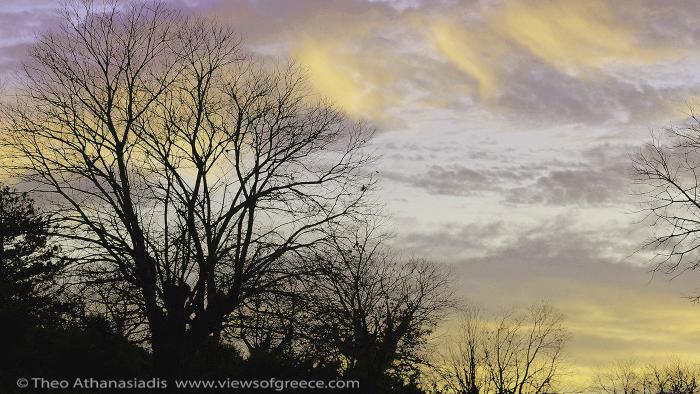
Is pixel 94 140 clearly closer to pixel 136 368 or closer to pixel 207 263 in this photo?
pixel 207 263

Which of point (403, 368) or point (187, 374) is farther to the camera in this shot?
point (403, 368)

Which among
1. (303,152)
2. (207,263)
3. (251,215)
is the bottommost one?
(207,263)

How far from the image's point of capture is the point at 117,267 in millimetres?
25578

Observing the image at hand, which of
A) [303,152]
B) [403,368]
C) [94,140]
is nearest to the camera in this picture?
[94,140]

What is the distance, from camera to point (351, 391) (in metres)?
27.8

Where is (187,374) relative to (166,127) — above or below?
below

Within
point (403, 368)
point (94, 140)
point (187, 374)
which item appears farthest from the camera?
point (403, 368)

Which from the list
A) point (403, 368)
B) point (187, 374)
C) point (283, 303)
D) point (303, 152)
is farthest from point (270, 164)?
point (403, 368)

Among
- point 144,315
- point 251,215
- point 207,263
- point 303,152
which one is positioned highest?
point 303,152

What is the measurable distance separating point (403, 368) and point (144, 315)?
20.0 meters

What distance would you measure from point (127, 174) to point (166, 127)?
229 cm

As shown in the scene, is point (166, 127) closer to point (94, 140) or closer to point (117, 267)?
point (94, 140)

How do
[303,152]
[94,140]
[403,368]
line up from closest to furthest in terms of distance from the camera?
[94,140] → [303,152] → [403,368]

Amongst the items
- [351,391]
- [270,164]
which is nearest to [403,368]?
[351,391]
